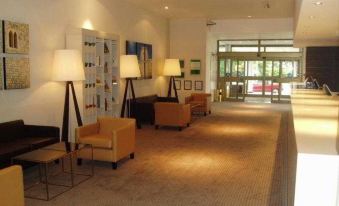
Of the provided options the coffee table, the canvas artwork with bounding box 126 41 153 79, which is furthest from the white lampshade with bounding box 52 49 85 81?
the canvas artwork with bounding box 126 41 153 79

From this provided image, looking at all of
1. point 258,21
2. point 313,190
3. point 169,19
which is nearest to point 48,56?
point 313,190

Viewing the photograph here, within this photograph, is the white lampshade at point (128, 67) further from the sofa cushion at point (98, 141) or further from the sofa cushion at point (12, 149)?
the sofa cushion at point (12, 149)

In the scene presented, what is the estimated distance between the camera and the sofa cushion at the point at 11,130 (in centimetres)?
582

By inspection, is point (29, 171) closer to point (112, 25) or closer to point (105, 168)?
point (105, 168)

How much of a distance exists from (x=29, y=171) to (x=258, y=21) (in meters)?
11.6

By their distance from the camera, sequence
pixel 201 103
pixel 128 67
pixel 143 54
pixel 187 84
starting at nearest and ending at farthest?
pixel 128 67
pixel 143 54
pixel 201 103
pixel 187 84

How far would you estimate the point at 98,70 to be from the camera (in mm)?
8672

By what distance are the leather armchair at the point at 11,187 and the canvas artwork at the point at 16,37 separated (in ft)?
9.92

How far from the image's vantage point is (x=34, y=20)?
6.70 meters

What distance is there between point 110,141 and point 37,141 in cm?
116

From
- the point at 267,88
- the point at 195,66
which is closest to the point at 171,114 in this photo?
the point at 195,66

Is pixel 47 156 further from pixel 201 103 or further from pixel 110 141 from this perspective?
pixel 201 103

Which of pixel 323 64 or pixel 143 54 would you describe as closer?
pixel 143 54

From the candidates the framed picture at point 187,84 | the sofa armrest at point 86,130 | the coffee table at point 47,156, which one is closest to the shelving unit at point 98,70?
Answer: the sofa armrest at point 86,130
